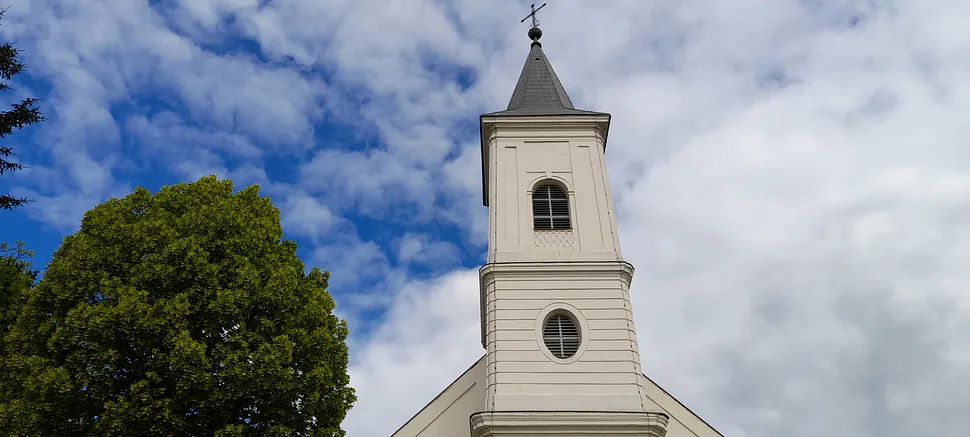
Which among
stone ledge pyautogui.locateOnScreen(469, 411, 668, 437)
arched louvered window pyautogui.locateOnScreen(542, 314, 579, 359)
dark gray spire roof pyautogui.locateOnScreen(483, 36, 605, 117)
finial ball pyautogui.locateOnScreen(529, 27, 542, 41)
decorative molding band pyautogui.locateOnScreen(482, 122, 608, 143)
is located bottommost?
→ stone ledge pyautogui.locateOnScreen(469, 411, 668, 437)

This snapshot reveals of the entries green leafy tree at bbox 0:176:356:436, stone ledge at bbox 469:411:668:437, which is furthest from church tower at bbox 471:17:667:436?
green leafy tree at bbox 0:176:356:436

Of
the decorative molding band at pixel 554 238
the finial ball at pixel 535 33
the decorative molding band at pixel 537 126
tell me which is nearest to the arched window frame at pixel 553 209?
the decorative molding band at pixel 554 238

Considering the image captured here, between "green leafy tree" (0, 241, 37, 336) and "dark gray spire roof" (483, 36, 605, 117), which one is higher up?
"dark gray spire roof" (483, 36, 605, 117)

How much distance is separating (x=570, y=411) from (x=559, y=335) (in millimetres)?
1897

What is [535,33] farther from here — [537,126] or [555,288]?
[555,288]

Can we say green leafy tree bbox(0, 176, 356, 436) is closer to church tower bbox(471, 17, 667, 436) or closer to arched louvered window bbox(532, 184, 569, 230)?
church tower bbox(471, 17, 667, 436)

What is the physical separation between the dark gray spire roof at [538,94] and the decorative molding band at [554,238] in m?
3.54

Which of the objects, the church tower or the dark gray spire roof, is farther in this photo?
the dark gray spire roof

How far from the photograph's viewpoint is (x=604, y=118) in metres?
19.3

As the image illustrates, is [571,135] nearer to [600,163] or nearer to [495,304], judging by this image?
[600,163]

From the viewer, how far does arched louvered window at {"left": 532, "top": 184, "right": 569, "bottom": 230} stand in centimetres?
1777

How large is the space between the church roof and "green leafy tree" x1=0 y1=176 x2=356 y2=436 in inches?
316

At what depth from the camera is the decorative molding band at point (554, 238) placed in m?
17.3

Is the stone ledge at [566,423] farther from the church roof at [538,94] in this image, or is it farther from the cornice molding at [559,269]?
the church roof at [538,94]
